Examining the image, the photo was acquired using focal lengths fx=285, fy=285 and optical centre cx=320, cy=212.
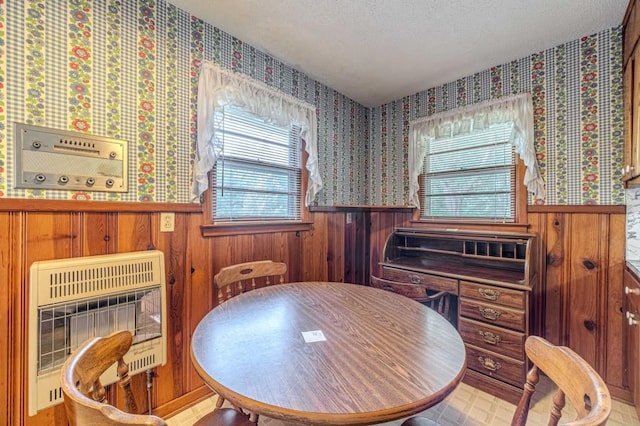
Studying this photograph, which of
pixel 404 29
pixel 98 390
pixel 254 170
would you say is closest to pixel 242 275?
pixel 254 170

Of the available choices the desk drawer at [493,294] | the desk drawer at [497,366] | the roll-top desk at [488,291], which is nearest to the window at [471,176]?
the roll-top desk at [488,291]

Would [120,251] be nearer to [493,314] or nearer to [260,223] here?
[260,223]

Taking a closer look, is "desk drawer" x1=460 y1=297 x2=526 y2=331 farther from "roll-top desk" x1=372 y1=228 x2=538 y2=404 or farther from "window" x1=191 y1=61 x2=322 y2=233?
"window" x1=191 y1=61 x2=322 y2=233

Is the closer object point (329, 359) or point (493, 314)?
point (329, 359)

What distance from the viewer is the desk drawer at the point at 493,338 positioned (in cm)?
180

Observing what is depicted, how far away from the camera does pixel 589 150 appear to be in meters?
2.00

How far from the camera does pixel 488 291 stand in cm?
Result: 191

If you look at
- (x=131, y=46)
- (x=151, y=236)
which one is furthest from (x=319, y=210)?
(x=131, y=46)

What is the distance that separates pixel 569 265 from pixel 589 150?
0.82 metres

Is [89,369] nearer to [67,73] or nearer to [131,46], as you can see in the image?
[67,73]

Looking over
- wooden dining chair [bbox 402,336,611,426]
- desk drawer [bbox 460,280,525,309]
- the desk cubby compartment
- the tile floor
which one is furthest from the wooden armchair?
the desk cubby compartment

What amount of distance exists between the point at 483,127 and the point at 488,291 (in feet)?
4.57

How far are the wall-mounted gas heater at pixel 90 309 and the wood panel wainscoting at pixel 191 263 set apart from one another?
5.1 inches

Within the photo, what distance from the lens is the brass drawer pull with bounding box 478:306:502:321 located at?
6.18 feet
